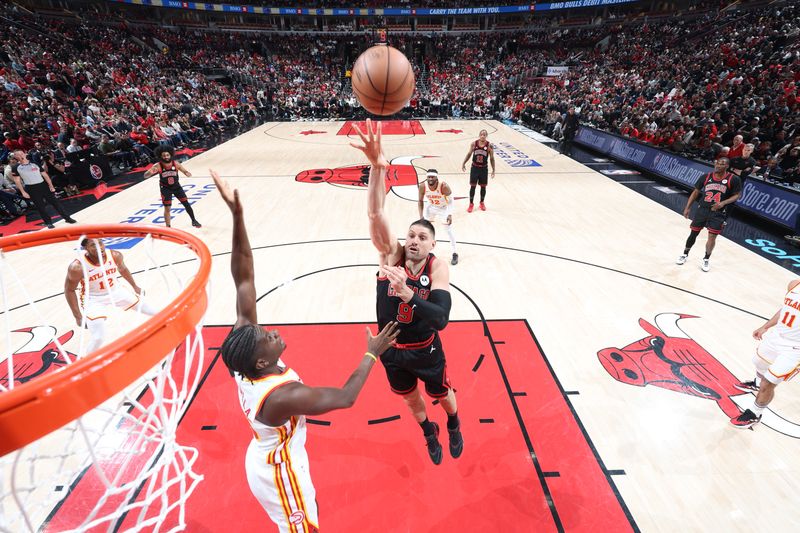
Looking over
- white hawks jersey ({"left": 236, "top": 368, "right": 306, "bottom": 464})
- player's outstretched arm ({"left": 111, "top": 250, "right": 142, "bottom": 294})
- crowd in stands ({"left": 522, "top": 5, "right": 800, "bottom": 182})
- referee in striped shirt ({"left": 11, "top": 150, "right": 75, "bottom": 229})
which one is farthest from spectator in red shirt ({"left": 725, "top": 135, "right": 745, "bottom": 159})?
referee in striped shirt ({"left": 11, "top": 150, "right": 75, "bottom": 229})

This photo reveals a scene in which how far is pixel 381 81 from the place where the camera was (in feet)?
12.6

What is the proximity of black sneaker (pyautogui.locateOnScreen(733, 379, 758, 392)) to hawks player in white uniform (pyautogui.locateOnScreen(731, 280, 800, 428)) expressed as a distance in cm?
40

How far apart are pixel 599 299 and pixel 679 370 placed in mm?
1456

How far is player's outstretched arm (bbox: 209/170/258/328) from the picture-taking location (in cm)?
231

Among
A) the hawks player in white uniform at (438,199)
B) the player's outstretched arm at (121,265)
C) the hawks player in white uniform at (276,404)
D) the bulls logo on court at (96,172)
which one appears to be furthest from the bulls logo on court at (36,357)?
the bulls logo on court at (96,172)

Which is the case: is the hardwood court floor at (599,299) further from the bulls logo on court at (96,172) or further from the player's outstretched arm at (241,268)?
the player's outstretched arm at (241,268)

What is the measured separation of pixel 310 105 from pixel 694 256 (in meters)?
22.7

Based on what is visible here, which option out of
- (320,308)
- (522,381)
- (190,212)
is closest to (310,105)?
(190,212)

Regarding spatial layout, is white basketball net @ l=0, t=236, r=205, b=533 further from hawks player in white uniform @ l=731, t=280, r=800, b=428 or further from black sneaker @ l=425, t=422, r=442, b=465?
hawks player in white uniform @ l=731, t=280, r=800, b=428

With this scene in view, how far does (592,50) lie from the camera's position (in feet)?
109

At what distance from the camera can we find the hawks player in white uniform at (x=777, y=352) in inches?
126

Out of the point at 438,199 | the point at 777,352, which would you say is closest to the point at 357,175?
the point at 438,199

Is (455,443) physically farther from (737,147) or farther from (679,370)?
(737,147)

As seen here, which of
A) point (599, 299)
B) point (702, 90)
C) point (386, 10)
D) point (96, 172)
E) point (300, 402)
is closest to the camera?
point (300, 402)
